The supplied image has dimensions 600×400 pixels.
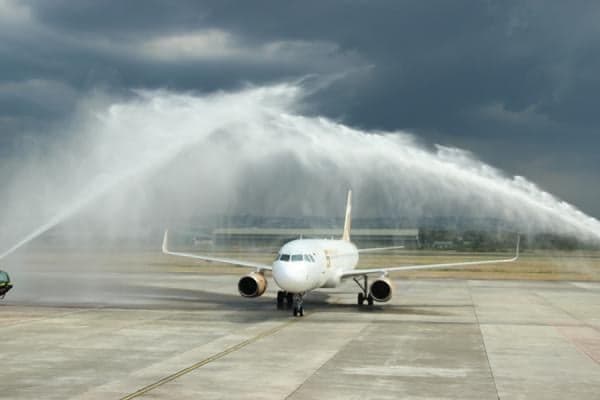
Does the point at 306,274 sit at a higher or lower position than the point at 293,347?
higher

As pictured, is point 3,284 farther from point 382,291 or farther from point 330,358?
point 330,358

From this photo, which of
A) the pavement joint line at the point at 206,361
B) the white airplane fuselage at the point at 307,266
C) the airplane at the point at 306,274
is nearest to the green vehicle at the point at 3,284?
the airplane at the point at 306,274

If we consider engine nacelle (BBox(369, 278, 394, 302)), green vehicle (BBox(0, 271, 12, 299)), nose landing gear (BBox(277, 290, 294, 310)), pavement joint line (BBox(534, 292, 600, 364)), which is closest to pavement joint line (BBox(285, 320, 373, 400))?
engine nacelle (BBox(369, 278, 394, 302))

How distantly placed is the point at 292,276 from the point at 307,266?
107cm

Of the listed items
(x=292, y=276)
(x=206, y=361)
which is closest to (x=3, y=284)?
(x=292, y=276)

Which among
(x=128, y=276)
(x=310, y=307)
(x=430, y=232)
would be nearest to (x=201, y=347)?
(x=310, y=307)

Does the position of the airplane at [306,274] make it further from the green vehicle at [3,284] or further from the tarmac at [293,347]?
the green vehicle at [3,284]

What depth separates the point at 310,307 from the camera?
38.4m

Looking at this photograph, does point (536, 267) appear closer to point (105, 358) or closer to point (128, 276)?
point (128, 276)

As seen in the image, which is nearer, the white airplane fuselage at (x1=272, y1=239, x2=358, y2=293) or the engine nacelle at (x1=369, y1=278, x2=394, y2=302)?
the white airplane fuselage at (x1=272, y1=239, x2=358, y2=293)

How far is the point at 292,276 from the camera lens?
3195 cm

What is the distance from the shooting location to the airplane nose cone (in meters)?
32.0

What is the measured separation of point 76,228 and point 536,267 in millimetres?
60340

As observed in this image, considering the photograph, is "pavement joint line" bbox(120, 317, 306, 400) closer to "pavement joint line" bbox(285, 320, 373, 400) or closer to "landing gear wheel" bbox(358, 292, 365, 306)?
"pavement joint line" bbox(285, 320, 373, 400)
